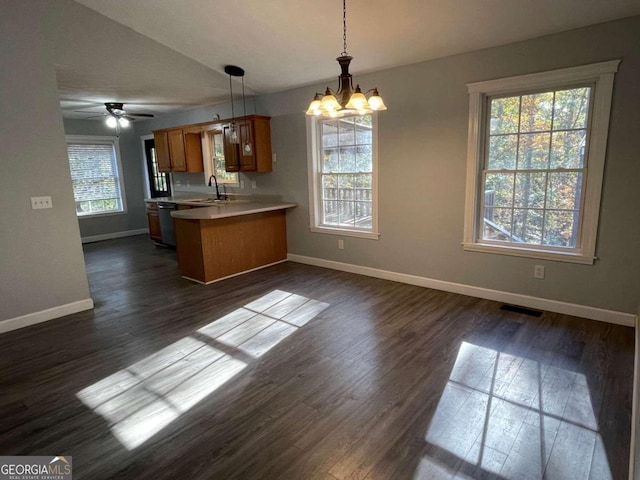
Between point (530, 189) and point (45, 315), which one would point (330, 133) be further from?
point (45, 315)

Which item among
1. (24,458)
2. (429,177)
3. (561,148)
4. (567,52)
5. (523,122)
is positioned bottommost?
(24,458)

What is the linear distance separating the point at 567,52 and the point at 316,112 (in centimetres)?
229

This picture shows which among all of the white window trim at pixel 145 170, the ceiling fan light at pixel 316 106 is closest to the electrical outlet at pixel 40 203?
the ceiling fan light at pixel 316 106

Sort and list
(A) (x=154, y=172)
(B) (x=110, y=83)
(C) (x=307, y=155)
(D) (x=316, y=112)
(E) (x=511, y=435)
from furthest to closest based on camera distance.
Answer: (A) (x=154, y=172) < (C) (x=307, y=155) < (B) (x=110, y=83) < (D) (x=316, y=112) < (E) (x=511, y=435)

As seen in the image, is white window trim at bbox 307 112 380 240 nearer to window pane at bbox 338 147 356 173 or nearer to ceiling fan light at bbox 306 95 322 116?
window pane at bbox 338 147 356 173

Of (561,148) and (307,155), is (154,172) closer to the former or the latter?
(307,155)

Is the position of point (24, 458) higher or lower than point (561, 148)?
lower

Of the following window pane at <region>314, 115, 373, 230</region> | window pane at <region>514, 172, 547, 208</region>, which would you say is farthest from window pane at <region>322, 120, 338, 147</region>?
window pane at <region>514, 172, 547, 208</region>

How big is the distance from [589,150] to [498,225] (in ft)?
3.29

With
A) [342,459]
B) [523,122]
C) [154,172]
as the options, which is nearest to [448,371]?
[342,459]

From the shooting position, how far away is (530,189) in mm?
3525

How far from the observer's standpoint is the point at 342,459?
5.96 feet

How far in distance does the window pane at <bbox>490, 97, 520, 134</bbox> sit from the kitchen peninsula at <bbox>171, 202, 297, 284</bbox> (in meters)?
2.86

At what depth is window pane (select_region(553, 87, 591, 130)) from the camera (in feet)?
10.4
